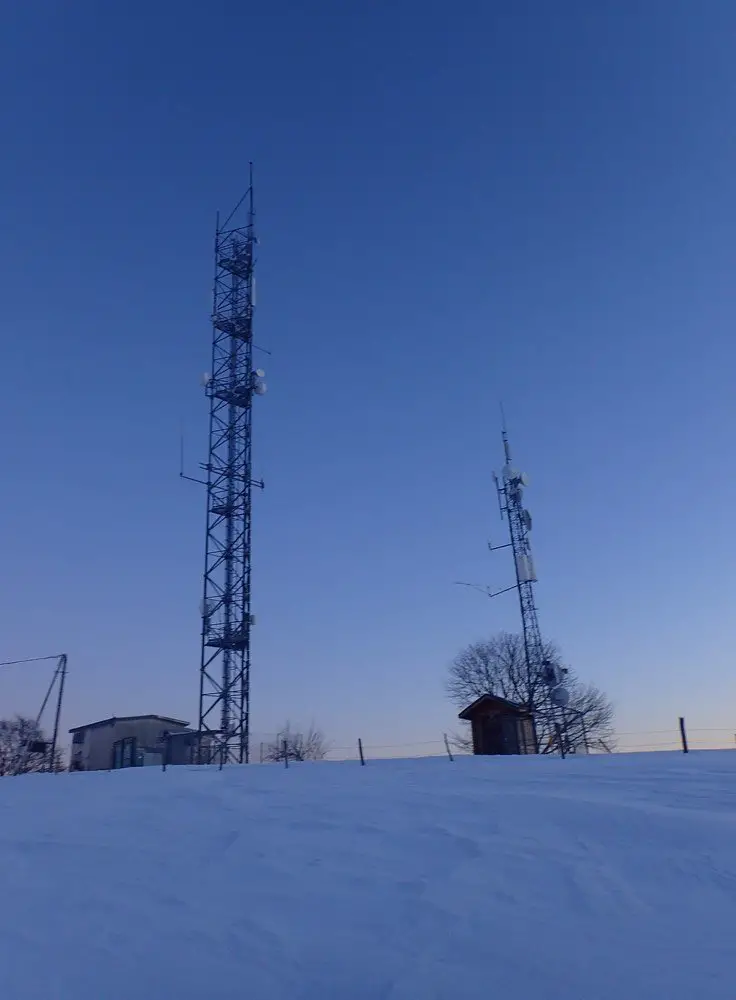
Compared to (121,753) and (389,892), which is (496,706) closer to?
(121,753)

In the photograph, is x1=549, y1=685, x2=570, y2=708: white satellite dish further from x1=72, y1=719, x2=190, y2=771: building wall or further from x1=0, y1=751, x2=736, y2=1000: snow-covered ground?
x1=72, y1=719, x2=190, y2=771: building wall

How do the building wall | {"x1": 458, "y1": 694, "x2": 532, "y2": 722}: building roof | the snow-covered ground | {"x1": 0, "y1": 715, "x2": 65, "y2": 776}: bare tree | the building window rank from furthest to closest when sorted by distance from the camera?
{"x1": 0, "y1": 715, "x2": 65, "y2": 776}: bare tree → the building wall → the building window → {"x1": 458, "y1": 694, "x2": 532, "y2": 722}: building roof → the snow-covered ground

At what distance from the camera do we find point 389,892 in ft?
42.5

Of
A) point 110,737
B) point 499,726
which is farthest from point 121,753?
point 499,726

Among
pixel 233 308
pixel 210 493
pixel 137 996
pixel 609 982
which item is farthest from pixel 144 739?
pixel 609 982

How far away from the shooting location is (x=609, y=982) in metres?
9.80

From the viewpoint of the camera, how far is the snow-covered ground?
34.3 ft

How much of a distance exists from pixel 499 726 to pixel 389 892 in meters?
22.2

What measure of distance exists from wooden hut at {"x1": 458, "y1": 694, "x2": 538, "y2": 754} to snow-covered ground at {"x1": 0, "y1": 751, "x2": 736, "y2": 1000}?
Answer: 1378 centimetres

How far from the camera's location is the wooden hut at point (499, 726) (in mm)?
33938

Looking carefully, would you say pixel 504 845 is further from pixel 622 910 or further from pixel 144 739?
pixel 144 739

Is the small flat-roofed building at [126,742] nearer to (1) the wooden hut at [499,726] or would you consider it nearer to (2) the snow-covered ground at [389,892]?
(1) the wooden hut at [499,726]

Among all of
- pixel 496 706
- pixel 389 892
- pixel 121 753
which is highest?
pixel 496 706

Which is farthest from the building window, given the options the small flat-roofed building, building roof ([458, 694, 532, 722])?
building roof ([458, 694, 532, 722])
